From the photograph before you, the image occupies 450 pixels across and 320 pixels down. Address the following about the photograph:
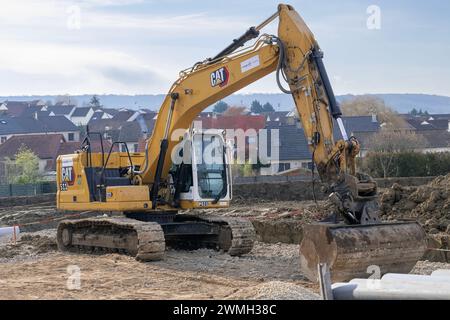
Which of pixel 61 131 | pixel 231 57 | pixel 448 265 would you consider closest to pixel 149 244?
pixel 231 57

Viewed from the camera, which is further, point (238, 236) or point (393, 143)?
point (393, 143)

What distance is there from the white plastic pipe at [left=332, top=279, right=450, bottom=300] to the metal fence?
3456 centimetres

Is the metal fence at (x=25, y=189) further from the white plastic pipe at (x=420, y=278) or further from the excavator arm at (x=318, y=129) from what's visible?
the white plastic pipe at (x=420, y=278)

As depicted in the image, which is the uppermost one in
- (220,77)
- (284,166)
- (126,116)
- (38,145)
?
(126,116)

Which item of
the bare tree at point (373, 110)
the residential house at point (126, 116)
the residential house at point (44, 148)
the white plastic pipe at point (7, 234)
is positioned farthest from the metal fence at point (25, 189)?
the residential house at point (126, 116)

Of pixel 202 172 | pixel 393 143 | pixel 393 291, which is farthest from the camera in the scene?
pixel 393 143

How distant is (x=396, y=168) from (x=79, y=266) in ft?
103

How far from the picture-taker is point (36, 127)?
3450 inches

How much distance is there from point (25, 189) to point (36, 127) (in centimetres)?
4809

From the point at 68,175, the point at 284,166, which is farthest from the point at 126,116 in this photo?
the point at 68,175

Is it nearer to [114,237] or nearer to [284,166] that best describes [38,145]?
[284,166]

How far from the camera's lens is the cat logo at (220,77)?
14906 millimetres

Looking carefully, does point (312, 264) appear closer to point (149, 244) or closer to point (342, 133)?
point (342, 133)

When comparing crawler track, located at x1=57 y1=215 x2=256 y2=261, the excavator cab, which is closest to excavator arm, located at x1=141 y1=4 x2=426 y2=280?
the excavator cab
